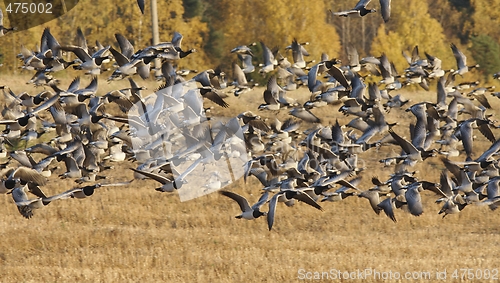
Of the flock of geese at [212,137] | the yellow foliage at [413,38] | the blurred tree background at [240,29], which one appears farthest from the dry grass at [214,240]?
the yellow foliage at [413,38]

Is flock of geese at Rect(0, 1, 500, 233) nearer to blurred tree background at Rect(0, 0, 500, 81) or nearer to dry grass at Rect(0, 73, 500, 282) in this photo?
dry grass at Rect(0, 73, 500, 282)

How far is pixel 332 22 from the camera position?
66500mm

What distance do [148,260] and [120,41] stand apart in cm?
476

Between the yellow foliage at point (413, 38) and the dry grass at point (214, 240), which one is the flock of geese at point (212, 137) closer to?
the dry grass at point (214, 240)

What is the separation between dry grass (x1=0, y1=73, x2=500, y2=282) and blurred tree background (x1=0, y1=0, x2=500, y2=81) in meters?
24.2

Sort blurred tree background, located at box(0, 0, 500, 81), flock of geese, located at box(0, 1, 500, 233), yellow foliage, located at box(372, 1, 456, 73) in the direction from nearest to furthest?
flock of geese, located at box(0, 1, 500, 233), blurred tree background, located at box(0, 0, 500, 81), yellow foliage, located at box(372, 1, 456, 73)

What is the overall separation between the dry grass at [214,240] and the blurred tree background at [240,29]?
24.2m

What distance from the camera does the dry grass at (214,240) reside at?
17.3m

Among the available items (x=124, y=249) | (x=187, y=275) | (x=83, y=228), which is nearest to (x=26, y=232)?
(x=83, y=228)

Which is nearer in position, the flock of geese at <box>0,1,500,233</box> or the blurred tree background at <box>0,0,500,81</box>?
the flock of geese at <box>0,1,500,233</box>

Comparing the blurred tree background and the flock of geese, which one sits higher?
the flock of geese

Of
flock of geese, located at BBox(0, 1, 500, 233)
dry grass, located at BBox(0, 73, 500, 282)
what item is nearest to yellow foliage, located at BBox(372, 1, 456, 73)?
dry grass, located at BBox(0, 73, 500, 282)

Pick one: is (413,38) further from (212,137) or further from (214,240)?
(212,137)

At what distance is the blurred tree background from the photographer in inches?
2000
